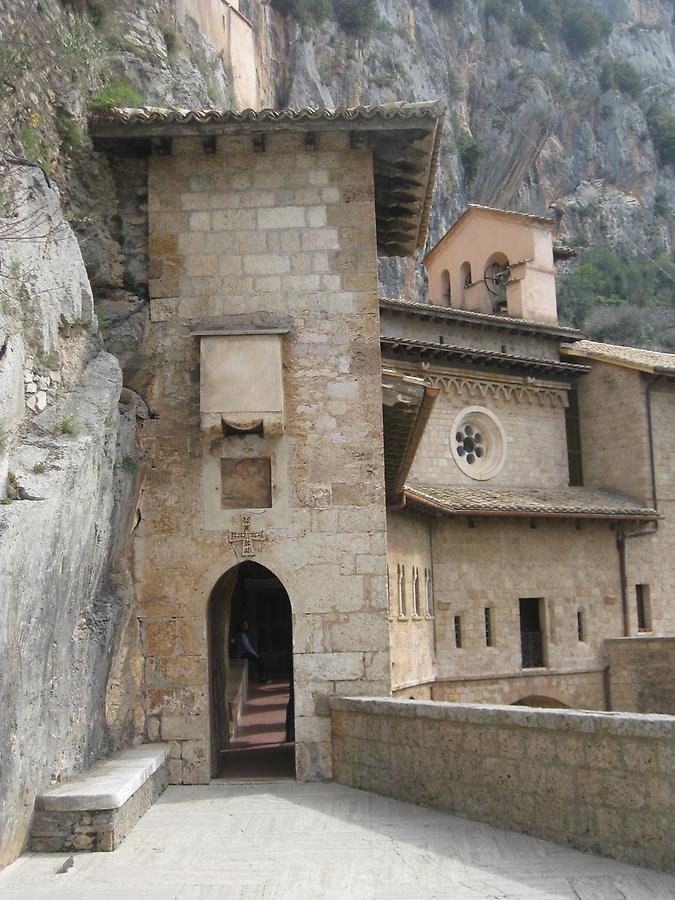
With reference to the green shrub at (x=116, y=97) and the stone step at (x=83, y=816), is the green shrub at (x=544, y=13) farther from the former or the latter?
the stone step at (x=83, y=816)

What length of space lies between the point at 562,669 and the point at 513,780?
17792mm

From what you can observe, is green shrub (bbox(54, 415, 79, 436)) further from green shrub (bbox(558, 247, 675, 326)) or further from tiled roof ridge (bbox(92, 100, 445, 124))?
green shrub (bbox(558, 247, 675, 326))

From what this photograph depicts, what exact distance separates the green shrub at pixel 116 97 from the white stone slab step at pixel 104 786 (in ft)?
20.6

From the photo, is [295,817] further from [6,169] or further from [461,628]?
[461,628]

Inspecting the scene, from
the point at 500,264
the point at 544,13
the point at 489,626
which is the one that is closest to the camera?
the point at 489,626

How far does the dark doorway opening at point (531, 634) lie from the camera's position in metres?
24.5

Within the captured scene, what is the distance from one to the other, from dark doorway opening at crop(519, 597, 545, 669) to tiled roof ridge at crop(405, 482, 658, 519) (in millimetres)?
2321

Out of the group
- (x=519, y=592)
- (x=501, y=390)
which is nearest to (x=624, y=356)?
(x=501, y=390)

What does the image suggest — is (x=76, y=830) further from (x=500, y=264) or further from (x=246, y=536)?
(x=500, y=264)

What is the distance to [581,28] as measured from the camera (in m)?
67.4

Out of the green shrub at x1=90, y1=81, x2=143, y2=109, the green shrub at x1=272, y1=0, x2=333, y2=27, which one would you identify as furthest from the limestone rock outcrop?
the green shrub at x1=272, y1=0, x2=333, y2=27

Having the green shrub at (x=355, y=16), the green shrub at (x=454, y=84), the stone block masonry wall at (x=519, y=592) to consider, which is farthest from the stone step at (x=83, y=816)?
the green shrub at (x=454, y=84)

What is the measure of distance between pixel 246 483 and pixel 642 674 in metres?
17.1

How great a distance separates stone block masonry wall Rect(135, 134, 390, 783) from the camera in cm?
1019
